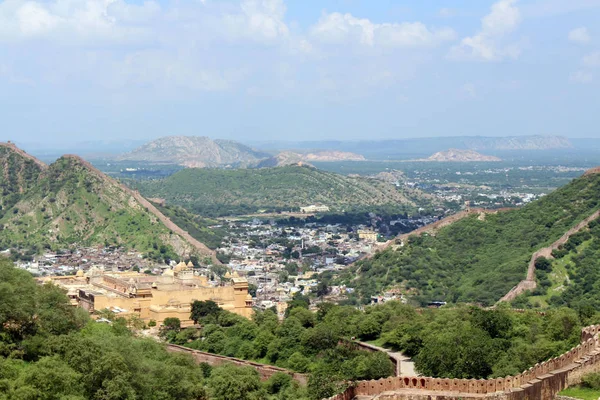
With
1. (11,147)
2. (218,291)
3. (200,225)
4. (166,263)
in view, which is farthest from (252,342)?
(11,147)

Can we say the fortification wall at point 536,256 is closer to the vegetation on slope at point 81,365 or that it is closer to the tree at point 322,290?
the tree at point 322,290

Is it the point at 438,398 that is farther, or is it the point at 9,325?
the point at 9,325

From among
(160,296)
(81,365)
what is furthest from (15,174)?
(81,365)

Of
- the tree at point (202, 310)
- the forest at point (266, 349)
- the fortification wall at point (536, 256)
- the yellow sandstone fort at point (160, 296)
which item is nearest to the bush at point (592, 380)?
the forest at point (266, 349)

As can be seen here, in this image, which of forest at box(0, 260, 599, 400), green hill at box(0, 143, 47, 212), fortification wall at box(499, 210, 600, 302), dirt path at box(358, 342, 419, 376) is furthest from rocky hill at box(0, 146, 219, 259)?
dirt path at box(358, 342, 419, 376)

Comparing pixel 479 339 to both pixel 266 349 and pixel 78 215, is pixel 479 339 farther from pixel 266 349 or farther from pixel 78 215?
pixel 78 215

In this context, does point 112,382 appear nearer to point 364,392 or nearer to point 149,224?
point 364,392

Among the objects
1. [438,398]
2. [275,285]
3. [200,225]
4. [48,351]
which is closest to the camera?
[438,398]
